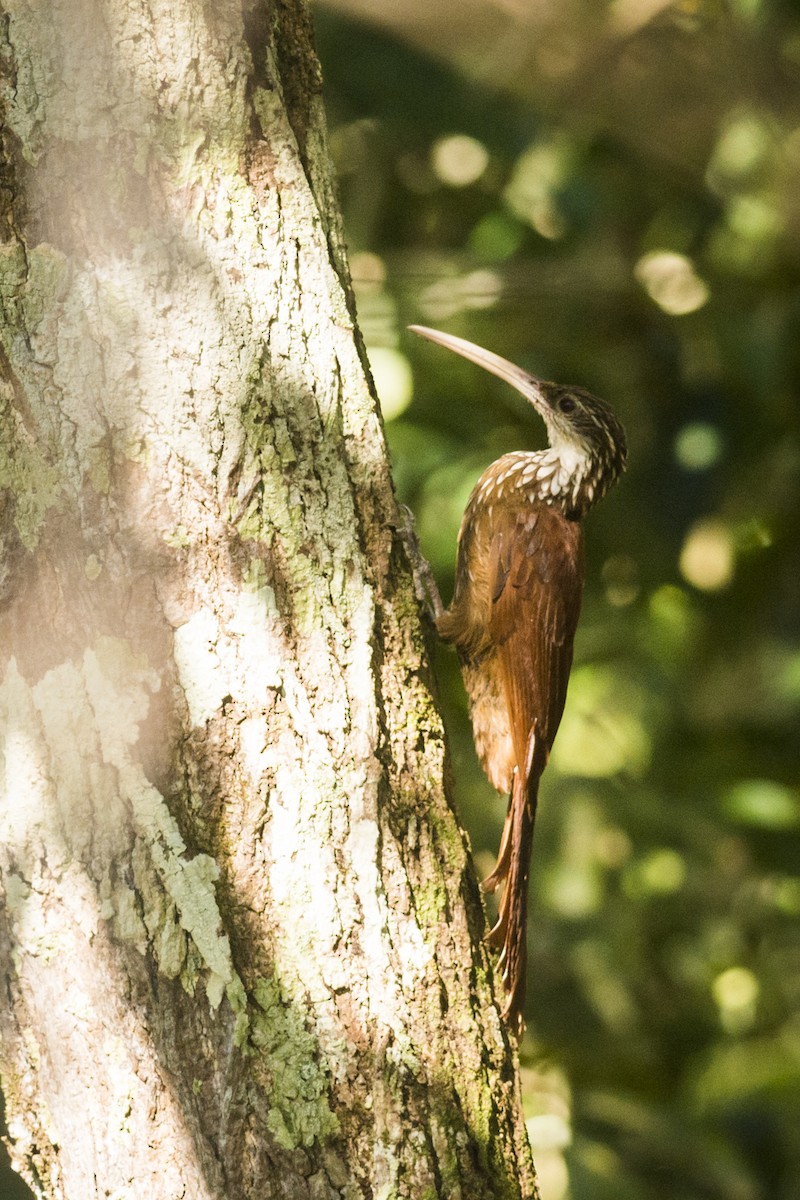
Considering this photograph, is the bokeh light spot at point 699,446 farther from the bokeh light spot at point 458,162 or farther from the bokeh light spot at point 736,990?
the bokeh light spot at point 736,990

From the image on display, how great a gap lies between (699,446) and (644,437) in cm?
20

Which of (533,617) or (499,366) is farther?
(499,366)

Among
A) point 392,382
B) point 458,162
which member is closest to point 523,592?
point 392,382

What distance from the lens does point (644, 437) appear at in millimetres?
3967

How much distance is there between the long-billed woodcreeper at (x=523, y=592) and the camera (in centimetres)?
247

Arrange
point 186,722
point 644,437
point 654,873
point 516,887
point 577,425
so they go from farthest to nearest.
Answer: point 654,873, point 644,437, point 577,425, point 516,887, point 186,722

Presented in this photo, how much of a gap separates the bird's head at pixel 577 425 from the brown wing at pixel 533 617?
0.77 feet

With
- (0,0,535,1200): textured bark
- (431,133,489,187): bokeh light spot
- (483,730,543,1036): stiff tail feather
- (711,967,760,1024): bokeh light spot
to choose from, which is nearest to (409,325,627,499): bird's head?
(483,730,543,1036): stiff tail feather

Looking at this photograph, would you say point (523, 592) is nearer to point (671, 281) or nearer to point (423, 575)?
point (423, 575)

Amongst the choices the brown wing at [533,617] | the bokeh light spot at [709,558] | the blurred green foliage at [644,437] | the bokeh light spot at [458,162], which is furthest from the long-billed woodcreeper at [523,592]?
the bokeh light spot at [458,162]

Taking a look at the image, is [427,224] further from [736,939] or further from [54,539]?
[54,539]

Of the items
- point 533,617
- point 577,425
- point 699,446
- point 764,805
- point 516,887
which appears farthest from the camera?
point 699,446

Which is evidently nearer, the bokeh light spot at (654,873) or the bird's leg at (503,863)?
the bird's leg at (503,863)

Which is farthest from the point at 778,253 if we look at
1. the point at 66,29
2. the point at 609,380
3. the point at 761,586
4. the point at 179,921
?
the point at 179,921
